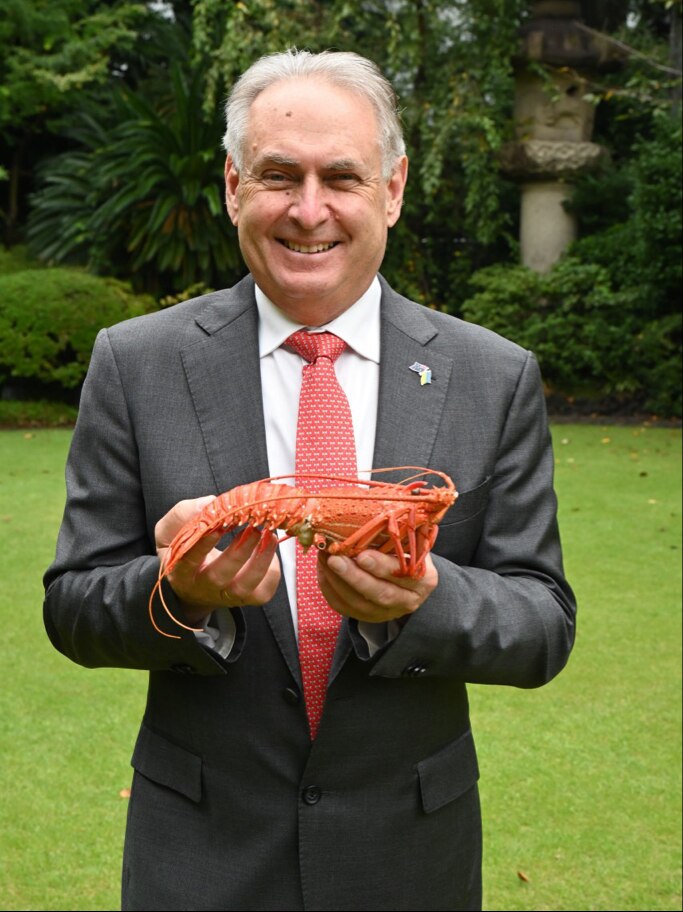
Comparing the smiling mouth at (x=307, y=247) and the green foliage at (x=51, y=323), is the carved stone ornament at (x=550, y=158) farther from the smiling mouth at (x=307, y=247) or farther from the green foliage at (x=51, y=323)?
the smiling mouth at (x=307, y=247)

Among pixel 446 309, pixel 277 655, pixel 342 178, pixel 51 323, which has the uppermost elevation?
pixel 342 178

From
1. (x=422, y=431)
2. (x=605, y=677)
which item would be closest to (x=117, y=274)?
(x=605, y=677)

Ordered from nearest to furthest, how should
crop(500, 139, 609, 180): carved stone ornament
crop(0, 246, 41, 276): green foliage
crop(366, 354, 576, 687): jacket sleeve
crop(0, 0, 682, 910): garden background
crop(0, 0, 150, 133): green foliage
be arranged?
crop(366, 354, 576, 687): jacket sleeve, crop(0, 0, 682, 910): garden background, crop(500, 139, 609, 180): carved stone ornament, crop(0, 0, 150, 133): green foliage, crop(0, 246, 41, 276): green foliage

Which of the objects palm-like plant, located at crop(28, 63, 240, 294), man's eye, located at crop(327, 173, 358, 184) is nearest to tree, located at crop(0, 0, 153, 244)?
palm-like plant, located at crop(28, 63, 240, 294)

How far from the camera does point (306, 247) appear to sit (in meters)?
1.99

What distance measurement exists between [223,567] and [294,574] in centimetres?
36

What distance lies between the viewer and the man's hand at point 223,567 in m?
1.64

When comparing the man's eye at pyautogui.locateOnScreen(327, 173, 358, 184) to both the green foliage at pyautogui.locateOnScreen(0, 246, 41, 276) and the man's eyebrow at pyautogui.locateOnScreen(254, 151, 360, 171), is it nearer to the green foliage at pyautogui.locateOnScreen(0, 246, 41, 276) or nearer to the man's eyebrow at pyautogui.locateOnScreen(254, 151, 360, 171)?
the man's eyebrow at pyautogui.locateOnScreen(254, 151, 360, 171)

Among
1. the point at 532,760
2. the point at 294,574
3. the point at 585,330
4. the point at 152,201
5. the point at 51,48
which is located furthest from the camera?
the point at 51,48

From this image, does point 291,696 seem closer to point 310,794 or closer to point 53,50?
point 310,794

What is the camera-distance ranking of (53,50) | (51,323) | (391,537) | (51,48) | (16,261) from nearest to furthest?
1. (391,537)
2. (51,323)
3. (16,261)
4. (51,48)
5. (53,50)

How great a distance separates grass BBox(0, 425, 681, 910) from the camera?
3799 mm

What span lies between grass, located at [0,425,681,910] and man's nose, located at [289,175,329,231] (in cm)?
228

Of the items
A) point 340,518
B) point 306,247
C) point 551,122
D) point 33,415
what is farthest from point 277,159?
point 551,122
